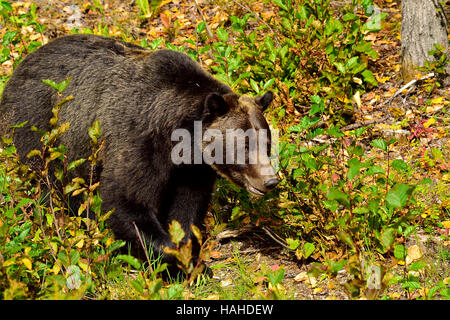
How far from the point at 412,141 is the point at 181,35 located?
4.40 metres

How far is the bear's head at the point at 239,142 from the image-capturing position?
3959 mm

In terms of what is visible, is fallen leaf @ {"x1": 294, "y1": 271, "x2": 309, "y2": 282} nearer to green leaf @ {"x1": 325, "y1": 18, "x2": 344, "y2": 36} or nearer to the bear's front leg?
the bear's front leg

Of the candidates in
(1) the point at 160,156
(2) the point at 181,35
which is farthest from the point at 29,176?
(2) the point at 181,35

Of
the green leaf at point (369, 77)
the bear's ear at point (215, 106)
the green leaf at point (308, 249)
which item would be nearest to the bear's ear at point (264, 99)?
the bear's ear at point (215, 106)

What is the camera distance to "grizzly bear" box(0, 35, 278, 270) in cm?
407

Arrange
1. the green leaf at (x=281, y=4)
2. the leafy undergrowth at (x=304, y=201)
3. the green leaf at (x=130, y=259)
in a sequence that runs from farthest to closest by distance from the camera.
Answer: the green leaf at (x=281, y=4) < the leafy undergrowth at (x=304, y=201) < the green leaf at (x=130, y=259)

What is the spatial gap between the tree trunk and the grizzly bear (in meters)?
2.83

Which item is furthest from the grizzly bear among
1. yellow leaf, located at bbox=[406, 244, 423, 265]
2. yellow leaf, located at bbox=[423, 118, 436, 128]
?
yellow leaf, located at bbox=[423, 118, 436, 128]

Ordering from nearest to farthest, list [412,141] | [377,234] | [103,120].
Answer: [377,234], [103,120], [412,141]

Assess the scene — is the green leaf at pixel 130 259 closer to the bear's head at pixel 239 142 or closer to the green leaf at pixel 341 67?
the bear's head at pixel 239 142

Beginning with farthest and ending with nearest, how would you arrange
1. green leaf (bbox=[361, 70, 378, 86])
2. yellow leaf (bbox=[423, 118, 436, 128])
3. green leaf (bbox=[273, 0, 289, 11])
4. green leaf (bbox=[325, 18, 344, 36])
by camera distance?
green leaf (bbox=[361, 70, 378, 86]) → green leaf (bbox=[273, 0, 289, 11]) → green leaf (bbox=[325, 18, 344, 36]) → yellow leaf (bbox=[423, 118, 436, 128])
